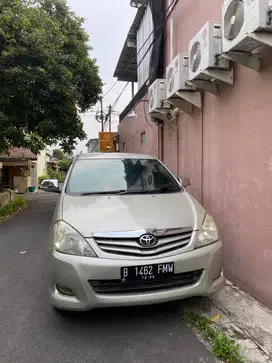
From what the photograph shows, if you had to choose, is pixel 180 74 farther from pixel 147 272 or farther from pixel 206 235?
pixel 147 272

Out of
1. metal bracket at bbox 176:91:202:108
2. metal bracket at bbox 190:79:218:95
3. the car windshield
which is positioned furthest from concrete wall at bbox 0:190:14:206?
metal bracket at bbox 190:79:218:95

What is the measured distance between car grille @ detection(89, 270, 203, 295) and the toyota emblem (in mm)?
322

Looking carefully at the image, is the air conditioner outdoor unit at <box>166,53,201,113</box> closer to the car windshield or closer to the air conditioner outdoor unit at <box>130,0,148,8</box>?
the car windshield

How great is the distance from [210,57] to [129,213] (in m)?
2.10

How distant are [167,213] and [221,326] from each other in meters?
1.18

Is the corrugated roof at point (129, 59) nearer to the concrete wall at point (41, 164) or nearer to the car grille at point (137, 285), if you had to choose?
the car grille at point (137, 285)

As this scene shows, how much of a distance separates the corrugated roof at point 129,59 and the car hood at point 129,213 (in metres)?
7.32

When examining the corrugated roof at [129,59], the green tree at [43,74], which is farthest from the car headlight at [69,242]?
the corrugated roof at [129,59]

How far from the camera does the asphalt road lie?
2.33 m

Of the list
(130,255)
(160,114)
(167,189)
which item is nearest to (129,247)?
(130,255)

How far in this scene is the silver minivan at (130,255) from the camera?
2.46 m

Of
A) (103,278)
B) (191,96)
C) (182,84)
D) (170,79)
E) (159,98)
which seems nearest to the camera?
(103,278)

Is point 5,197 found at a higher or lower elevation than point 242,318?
lower

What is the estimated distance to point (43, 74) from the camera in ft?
29.7
